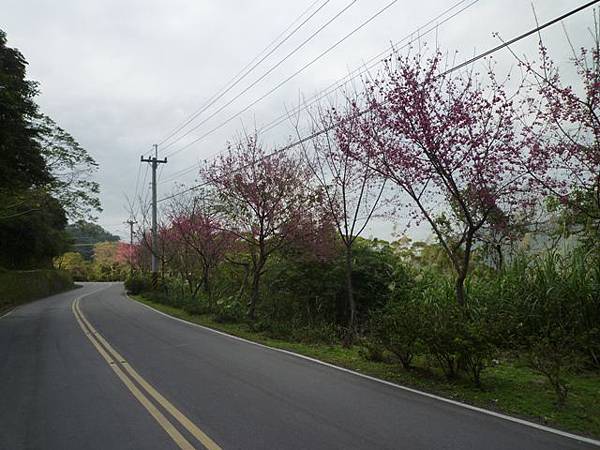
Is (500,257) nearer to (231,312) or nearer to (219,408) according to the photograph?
(231,312)

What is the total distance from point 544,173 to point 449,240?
6.44 m

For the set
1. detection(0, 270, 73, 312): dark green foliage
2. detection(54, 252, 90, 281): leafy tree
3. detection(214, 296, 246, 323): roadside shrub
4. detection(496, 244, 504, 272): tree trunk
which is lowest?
detection(214, 296, 246, 323): roadside shrub

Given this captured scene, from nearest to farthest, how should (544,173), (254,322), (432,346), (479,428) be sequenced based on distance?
(479,428) → (432,346) → (544,173) → (254,322)

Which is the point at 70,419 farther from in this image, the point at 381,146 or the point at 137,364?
the point at 381,146

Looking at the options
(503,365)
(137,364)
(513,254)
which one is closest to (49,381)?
(137,364)

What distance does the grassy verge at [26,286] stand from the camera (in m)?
33.2

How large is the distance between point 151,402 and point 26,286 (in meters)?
37.5

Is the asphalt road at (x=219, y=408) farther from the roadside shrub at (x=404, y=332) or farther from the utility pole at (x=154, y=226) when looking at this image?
the utility pole at (x=154, y=226)

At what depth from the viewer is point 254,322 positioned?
16281mm

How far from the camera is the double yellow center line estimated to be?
5.28m

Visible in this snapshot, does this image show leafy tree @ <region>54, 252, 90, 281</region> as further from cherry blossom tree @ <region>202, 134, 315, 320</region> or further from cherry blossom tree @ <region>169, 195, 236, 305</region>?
cherry blossom tree @ <region>202, 134, 315, 320</region>

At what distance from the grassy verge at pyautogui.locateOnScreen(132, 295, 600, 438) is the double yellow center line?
3652 millimetres

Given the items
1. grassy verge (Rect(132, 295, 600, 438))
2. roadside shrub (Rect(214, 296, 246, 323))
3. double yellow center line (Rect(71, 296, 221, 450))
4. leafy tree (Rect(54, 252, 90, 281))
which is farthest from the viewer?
leafy tree (Rect(54, 252, 90, 281))

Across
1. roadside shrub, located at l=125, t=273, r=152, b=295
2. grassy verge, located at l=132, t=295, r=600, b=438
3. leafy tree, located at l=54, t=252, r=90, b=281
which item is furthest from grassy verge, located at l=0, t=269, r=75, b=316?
leafy tree, located at l=54, t=252, r=90, b=281
